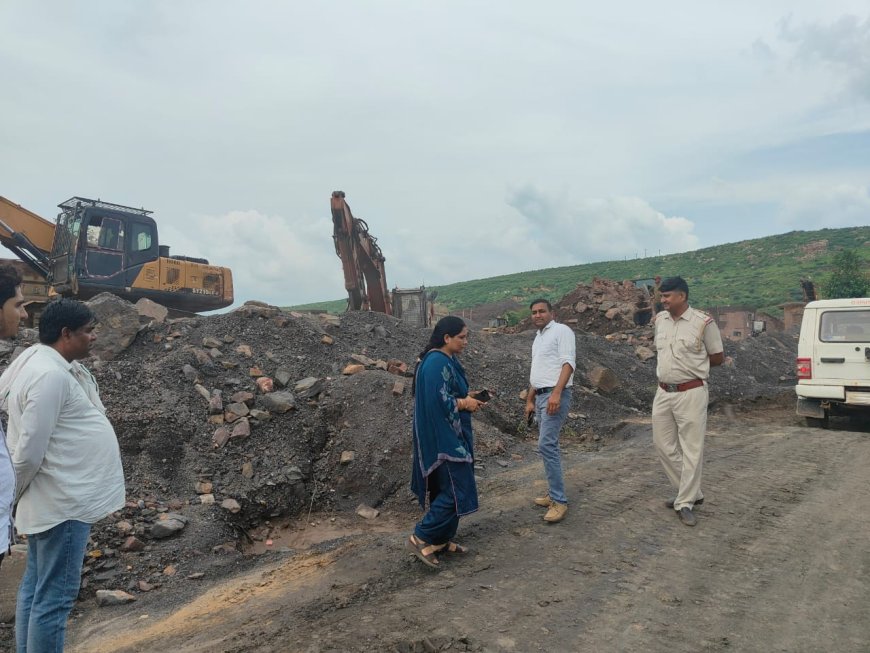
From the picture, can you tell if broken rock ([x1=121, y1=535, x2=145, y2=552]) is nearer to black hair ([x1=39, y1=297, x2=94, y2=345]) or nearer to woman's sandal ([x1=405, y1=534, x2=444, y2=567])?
woman's sandal ([x1=405, y1=534, x2=444, y2=567])

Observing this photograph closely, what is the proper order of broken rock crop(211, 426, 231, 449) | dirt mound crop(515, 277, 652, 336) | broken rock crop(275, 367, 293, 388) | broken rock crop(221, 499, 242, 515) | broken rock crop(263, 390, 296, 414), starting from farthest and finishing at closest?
dirt mound crop(515, 277, 652, 336) < broken rock crop(275, 367, 293, 388) < broken rock crop(263, 390, 296, 414) < broken rock crop(211, 426, 231, 449) < broken rock crop(221, 499, 242, 515)

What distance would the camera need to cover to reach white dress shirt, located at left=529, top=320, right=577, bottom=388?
4914 millimetres

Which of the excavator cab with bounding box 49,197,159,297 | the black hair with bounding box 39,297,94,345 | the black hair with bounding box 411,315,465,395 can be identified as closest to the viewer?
the black hair with bounding box 39,297,94,345

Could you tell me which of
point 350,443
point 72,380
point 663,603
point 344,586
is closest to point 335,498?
point 350,443

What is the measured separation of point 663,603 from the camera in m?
3.54

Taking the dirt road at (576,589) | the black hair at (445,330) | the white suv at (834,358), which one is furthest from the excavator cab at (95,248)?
the white suv at (834,358)

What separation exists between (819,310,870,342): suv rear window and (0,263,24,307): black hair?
995 centimetres

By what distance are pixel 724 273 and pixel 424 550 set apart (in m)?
58.5

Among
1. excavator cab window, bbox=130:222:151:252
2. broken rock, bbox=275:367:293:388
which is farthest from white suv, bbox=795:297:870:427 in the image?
excavator cab window, bbox=130:222:151:252

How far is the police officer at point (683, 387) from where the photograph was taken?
476 cm

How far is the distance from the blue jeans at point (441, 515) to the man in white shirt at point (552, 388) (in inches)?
43.1

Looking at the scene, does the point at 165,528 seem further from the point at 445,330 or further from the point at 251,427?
the point at 445,330

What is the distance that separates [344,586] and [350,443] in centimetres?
318

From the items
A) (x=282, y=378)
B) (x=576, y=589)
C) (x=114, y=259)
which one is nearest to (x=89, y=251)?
(x=114, y=259)
